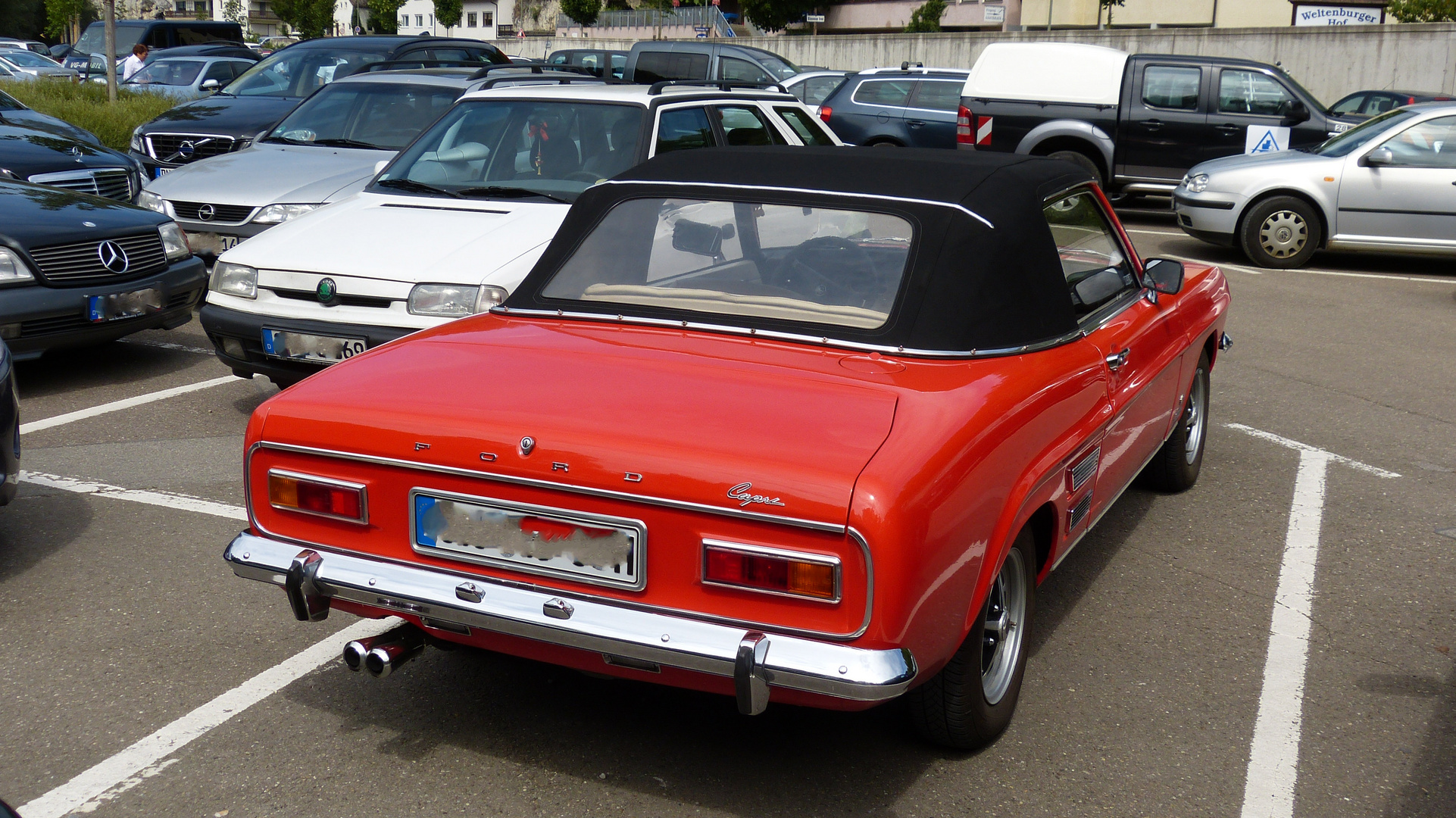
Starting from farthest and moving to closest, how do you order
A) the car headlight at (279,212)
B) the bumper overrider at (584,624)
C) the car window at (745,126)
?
the car headlight at (279,212) → the car window at (745,126) → the bumper overrider at (584,624)

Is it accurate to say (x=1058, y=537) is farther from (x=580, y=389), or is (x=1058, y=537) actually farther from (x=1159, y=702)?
(x=580, y=389)

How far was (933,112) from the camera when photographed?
1648cm

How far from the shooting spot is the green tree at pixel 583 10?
80.2m

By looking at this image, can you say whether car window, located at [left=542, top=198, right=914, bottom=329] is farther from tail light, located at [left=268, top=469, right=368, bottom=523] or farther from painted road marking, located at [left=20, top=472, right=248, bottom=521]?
painted road marking, located at [left=20, top=472, right=248, bottom=521]

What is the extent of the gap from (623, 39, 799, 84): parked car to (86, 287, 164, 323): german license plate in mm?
11737

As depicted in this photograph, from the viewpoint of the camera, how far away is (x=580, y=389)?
304 centimetres

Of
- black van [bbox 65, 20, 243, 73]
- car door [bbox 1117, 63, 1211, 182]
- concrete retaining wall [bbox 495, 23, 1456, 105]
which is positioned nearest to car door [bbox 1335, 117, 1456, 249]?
car door [bbox 1117, 63, 1211, 182]

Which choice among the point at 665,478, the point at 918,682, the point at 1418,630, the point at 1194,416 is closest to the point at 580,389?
the point at 665,478

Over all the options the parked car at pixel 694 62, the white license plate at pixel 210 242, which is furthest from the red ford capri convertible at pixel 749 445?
the parked car at pixel 694 62

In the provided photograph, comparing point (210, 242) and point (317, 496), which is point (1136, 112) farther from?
point (317, 496)

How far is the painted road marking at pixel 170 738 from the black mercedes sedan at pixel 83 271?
3.78m

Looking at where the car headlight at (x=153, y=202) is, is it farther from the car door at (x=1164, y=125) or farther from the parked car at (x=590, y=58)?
the parked car at (x=590, y=58)

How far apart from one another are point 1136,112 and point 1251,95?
129cm

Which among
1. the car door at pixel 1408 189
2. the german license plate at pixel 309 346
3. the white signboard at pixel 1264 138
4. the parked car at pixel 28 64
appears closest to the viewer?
the german license plate at pixel 309 346
